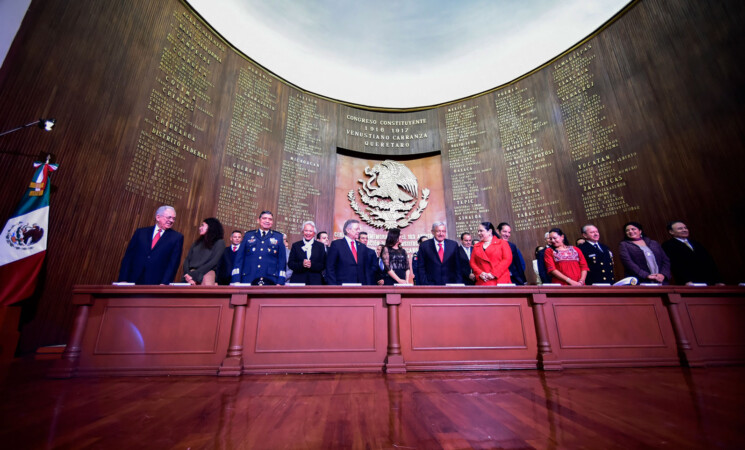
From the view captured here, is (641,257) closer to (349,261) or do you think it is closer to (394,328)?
(394,328)

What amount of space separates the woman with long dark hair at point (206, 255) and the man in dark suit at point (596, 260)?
4.80 meters

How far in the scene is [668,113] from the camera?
450 centimetres

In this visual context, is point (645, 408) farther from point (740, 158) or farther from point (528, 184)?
point (528, 184)

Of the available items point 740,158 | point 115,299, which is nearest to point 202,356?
point 115,299

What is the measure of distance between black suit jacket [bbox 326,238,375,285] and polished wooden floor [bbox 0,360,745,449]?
1.41m

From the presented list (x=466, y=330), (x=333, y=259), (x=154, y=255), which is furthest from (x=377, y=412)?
(x=154, y=255)

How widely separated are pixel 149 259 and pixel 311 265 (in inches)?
71.4

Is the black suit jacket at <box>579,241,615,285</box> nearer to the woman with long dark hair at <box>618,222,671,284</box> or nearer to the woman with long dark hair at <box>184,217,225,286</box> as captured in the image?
the woman with long dark hair at <box>618,222,671,284</box>

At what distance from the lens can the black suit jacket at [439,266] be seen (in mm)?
3779

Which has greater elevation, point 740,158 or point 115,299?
point 740,158

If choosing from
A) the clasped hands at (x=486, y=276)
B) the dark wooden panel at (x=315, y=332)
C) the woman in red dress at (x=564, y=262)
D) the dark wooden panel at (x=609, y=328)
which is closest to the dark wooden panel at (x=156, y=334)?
the dark wooden panel at (x=315, y=332)

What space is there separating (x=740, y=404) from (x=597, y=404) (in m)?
0.72

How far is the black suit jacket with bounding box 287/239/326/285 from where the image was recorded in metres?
3.89

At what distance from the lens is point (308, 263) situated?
382 cm
